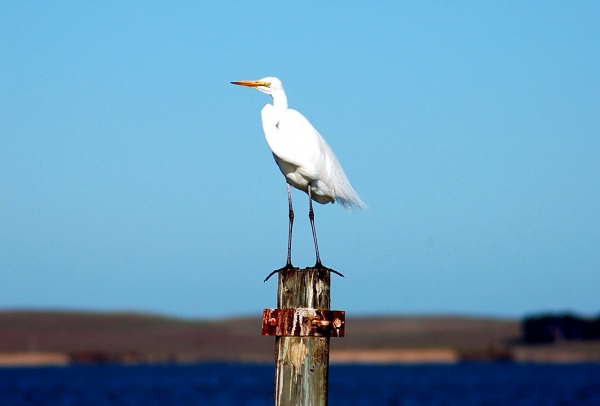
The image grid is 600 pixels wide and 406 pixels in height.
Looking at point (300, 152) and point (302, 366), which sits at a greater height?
point (300, 152)

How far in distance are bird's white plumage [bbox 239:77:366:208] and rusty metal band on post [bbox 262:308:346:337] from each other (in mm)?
2530

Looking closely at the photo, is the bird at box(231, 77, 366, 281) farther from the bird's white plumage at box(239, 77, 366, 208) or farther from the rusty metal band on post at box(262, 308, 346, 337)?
the rusty metal band on post at box(262, 308, 346, 337)

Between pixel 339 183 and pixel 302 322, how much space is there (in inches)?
121

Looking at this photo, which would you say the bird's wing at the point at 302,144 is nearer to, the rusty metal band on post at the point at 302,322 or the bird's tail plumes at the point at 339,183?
the bird's tail plumes at the point at 339,183

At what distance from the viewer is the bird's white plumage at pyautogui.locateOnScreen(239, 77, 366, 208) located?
7715mm

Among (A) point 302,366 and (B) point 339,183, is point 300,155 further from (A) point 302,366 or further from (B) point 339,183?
(A) point 302,366

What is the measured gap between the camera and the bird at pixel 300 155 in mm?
7711

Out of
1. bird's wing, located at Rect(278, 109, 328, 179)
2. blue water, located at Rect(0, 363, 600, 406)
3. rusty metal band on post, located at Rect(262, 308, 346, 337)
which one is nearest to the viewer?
rusty metal band on post, located at Rect(262, 308, 346, 337)

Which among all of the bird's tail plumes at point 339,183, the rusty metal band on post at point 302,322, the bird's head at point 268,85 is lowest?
the rusty metal band on post at point 302,322

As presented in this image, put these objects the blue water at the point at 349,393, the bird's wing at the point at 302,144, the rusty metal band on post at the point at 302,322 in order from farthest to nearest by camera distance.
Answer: the blue water at the point at 349,393 → the bird's wing at the point at 302,144 → the rusty metal band on post at the point at 302,322

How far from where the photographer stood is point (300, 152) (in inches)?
303

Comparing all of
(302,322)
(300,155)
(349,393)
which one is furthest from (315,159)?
(349,393)

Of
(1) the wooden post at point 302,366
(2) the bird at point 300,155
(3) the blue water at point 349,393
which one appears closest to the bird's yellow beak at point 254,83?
(2) the bird at point 300,155

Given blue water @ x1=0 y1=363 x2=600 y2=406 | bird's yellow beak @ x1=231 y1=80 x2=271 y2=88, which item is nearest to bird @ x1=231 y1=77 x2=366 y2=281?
bird's yellow beak @ x1=231 y1=80 x2=271 y2=88
